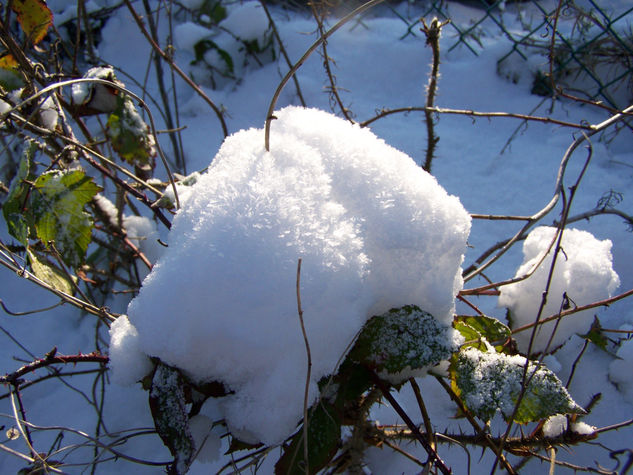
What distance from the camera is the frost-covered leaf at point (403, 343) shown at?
2.16 ft

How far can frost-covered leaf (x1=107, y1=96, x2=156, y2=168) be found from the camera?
44.8 inches

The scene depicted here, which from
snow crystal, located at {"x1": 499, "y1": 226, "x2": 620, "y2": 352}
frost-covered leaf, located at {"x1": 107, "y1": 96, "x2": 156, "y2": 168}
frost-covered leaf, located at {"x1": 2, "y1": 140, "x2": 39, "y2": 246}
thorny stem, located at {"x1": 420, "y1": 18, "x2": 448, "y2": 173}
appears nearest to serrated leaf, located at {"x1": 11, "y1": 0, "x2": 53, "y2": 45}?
frost-covered leaf, located at {"x1": 107, "y1": 96, "x2": 156, "y2": 168}

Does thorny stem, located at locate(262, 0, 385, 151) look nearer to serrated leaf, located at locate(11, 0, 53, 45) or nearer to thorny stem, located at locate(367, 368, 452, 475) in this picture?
thorny stem, located at locate(367, 368, 452, 475)

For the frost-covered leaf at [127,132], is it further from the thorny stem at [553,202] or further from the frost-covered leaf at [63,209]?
the thorny stem at [553,202]

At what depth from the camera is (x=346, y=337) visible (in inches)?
25.5

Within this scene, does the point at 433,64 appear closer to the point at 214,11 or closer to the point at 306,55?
the point at 306,55

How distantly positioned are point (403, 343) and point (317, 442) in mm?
197

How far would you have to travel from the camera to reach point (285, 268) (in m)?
0.62

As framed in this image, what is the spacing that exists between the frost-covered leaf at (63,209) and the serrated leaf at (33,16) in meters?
0.43

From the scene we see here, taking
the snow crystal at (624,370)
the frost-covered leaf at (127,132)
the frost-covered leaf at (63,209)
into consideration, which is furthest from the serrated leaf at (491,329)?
the frost-covered leaf at (127,132)

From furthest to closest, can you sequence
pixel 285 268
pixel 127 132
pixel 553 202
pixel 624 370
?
pixel 127 132, pixel 624 370, pixel 553 202, pixel 285 268

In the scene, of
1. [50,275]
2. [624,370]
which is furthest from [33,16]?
[624,370]

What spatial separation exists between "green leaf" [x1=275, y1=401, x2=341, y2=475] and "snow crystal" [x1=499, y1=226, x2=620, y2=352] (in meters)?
0.53

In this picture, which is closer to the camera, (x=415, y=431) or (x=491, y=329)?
(x=415, y=431)
